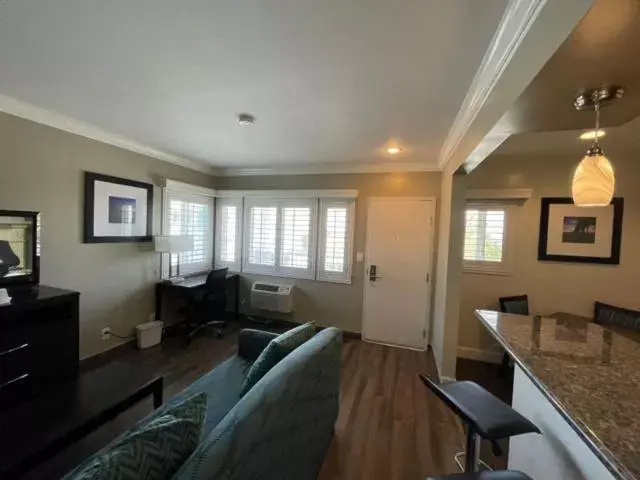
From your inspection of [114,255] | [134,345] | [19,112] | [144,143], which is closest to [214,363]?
[134,345]

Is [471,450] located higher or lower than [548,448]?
lower

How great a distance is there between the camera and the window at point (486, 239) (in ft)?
11.4

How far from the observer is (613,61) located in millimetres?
1028

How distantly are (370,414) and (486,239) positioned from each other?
7.93 ft

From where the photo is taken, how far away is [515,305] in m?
3.21

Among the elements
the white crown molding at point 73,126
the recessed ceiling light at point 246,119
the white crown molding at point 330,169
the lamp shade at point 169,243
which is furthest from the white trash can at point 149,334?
the recessed ceiling light at point 246,119

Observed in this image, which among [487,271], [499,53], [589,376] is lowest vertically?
[589,376]

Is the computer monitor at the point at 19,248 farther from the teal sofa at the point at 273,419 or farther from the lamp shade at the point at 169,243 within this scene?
the teal sofa at the point at 273,419

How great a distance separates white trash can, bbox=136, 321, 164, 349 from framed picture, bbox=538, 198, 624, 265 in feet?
15.2

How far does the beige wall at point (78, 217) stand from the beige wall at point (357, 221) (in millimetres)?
1939

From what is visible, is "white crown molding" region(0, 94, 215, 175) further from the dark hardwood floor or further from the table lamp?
the dark hardwood floor

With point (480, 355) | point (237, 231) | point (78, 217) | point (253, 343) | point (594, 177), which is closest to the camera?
point (594, 177)

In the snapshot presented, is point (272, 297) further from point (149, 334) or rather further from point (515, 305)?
point (515, 305)

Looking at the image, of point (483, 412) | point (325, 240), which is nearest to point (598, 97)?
point (483, 412)
